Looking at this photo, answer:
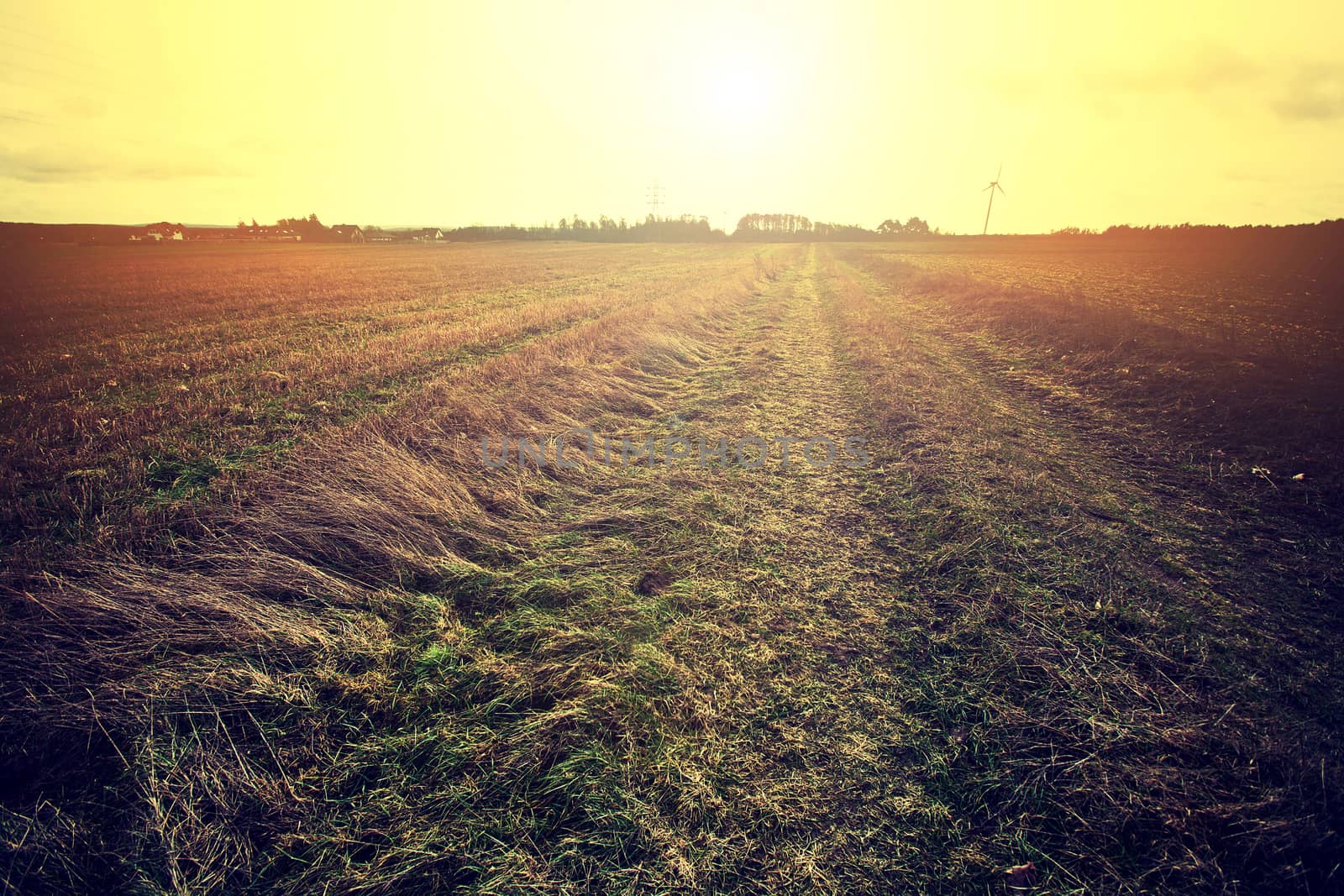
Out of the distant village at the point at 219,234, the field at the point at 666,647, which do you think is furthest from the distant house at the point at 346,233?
the field at the point at 666,647

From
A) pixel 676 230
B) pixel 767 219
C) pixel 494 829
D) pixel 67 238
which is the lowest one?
pixel 494 829

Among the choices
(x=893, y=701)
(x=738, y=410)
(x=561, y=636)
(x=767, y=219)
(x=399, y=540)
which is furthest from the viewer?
(x=767, y=219)

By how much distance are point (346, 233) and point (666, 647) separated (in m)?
122

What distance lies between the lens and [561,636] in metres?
3.26

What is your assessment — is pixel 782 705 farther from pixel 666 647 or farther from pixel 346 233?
pixel 346 233

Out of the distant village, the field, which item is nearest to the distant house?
the distant village

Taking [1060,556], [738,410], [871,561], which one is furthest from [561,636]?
[738,410]

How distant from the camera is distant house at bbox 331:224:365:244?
94.6 metres

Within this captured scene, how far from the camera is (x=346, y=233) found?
98062 millimetres

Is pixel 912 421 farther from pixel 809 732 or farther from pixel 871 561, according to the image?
pixel 809 732

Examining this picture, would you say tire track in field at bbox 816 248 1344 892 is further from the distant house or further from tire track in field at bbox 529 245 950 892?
the distant house

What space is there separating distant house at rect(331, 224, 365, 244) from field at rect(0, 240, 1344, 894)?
107817mm

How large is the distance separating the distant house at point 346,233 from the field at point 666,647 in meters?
108

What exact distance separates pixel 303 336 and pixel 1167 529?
17072 millimetres
